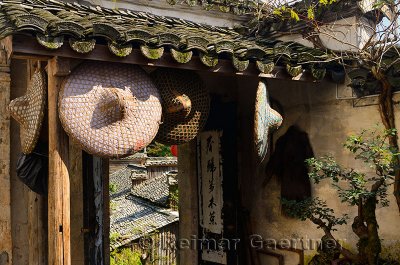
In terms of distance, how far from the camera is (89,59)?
404 centimetres

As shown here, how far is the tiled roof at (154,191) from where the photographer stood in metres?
20.0

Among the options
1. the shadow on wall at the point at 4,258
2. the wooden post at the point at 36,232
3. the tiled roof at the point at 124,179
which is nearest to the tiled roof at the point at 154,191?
the tiled roof at the point at 124,179

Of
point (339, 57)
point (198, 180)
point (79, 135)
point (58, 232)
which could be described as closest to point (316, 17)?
point (339, 57)

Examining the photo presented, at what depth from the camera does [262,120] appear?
4.95 meters

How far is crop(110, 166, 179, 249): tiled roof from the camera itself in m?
15.8

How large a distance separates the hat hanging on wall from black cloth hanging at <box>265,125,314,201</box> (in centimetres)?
131

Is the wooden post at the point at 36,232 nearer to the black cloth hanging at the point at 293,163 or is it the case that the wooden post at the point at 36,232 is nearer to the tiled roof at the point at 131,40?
the tiled roof at the point at 131,40

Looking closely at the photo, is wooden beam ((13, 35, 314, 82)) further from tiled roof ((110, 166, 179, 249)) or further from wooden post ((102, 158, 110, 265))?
tiled roof ((110, 166, 179, 249))

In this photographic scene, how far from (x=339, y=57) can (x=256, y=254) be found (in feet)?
11.6

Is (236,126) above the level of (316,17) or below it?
Answer: below

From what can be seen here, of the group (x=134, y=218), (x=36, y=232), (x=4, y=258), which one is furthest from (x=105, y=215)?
(x=134, y=218)

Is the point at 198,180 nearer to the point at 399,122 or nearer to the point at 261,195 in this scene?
the point at 261,195

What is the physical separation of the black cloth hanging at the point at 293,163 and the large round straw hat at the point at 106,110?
267 cm

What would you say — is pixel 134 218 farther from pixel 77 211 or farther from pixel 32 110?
pixel 32 110
